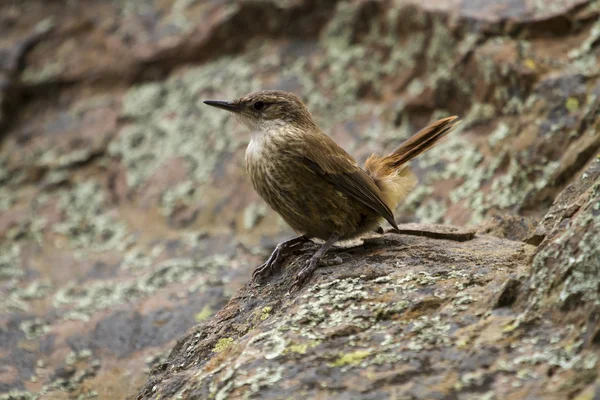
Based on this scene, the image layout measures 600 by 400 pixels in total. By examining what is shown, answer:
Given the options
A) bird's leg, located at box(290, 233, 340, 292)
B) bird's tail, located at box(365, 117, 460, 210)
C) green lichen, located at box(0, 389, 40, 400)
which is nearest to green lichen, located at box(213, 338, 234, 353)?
bird's leg, located at box(290, 233, 340, 292)

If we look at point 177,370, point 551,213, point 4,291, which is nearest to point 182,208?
point 4,291

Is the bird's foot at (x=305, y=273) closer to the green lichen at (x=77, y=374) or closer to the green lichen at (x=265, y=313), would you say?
the green lichen at (x=265, y=313)

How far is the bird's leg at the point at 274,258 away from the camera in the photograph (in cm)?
373

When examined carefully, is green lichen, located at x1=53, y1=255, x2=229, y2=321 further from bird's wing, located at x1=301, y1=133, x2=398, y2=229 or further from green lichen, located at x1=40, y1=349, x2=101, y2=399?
bird's wing, located at x1=301, y1=133, x2=398, y2=229

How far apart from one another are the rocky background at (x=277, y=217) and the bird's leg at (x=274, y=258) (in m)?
0.11

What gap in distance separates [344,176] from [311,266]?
68cm

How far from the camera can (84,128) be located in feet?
23.7

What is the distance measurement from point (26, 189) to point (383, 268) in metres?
4.74

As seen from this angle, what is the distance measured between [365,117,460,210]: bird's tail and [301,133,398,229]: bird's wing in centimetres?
23

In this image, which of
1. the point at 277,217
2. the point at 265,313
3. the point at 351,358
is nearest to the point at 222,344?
the point at 265,313

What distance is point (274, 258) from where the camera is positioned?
3838 millimetres

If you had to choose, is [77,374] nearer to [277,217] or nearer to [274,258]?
[274,258]

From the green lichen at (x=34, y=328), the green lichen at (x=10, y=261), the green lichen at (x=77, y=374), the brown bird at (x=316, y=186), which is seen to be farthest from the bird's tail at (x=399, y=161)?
the green lichen at (x=10, y=261)

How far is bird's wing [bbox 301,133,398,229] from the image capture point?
151 inches
